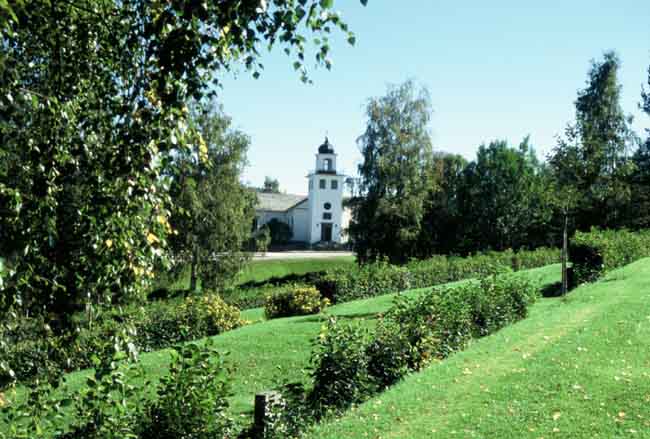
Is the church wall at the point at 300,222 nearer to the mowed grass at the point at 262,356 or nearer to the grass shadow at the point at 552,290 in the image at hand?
the grass shadow at the point at 552,290

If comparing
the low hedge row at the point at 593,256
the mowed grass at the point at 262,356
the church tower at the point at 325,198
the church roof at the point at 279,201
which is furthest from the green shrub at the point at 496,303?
the church roof at the point at 279,201

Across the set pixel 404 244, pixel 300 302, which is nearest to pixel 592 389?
pixel 300 302

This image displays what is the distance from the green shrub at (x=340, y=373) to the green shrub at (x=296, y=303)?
33.8 ft

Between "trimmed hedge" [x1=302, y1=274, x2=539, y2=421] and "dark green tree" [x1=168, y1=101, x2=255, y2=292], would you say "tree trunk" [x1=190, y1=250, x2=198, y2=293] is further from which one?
"trimmed hedge" [x1=302, y1=274, x2=539, y2=421]

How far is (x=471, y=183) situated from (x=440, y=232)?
4.54 metres

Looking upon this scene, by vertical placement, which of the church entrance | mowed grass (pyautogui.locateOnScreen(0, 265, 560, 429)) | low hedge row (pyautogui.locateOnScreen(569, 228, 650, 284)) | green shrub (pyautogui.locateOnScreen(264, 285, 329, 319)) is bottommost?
mowed grass (pyautogui.locateOnScreen(0, 265, 560, 429))

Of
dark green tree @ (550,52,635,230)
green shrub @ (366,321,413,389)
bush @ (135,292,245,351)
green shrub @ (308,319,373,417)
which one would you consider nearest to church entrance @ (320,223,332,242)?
dark green tree @ (550,52,635,230)

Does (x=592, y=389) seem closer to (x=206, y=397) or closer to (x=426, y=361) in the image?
(x=426, y=361)

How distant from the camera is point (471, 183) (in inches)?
1769

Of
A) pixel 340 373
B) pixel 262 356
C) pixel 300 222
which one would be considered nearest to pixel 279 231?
pixel 300 222

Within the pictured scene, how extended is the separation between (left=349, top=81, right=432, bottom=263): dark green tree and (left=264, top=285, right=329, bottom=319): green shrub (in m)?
16.4

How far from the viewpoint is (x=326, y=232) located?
65750mm

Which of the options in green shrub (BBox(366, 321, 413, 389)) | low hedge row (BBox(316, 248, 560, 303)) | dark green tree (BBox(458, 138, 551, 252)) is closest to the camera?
green shrub (BBox(366, 321, 413, 389))

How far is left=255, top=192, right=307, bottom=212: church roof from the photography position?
7062 centimetres
